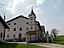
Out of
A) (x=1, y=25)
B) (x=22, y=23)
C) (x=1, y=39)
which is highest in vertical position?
(x=22, y=23)

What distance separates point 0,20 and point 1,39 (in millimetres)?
4008

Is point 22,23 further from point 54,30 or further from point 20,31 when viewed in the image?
point 54,30

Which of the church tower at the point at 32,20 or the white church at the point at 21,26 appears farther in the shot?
the white church at the point at 21,26

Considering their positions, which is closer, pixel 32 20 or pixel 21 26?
pixel 32 20

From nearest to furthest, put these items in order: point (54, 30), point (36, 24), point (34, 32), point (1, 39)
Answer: point (1, 39) < point (34, 32) < point (36, 24) < point (54, 30)

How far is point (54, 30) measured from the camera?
104812mm

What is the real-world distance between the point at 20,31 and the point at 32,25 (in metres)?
5.53

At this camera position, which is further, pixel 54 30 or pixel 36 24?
pixel 54 30

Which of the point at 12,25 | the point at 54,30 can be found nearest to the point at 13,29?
the point at 12,25

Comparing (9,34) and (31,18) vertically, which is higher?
(31,18)

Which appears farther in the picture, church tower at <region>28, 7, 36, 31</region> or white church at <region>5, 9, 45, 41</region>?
white church at <region>5, 9, 45, 41</region>

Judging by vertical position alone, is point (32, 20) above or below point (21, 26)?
above

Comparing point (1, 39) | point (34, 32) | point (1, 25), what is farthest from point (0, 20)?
point (34, 32)

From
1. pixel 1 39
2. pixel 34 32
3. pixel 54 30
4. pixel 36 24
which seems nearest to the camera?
pixel 1 39
